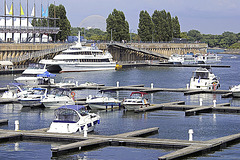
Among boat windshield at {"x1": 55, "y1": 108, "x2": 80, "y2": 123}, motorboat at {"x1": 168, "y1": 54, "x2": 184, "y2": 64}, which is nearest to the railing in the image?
motorboat at {"x1": 168, "y1": 54, "x2": 184, "y2": 64}

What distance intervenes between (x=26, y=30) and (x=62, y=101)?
89.3 m

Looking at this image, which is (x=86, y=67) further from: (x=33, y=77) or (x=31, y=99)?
(x=31, y=99)

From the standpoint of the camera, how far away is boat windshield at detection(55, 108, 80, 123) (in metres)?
47.2

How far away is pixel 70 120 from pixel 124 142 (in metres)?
6.96

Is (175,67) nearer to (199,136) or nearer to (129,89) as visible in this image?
(129,89)

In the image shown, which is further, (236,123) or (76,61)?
(76,61)

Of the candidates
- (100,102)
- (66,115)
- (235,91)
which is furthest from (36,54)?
(66,115)

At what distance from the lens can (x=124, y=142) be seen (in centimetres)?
4231

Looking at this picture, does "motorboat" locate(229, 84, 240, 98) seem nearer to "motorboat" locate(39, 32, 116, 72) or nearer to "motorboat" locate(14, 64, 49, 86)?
"motorboat" locate(14, 64, 49, 86)

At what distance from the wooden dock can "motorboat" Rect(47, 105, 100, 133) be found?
4.50ft

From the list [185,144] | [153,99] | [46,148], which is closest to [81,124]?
[46,148]

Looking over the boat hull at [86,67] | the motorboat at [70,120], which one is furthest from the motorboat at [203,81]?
the boat hull at [86,67]

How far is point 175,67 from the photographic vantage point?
18325 centimetres

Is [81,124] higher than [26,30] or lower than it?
lower
